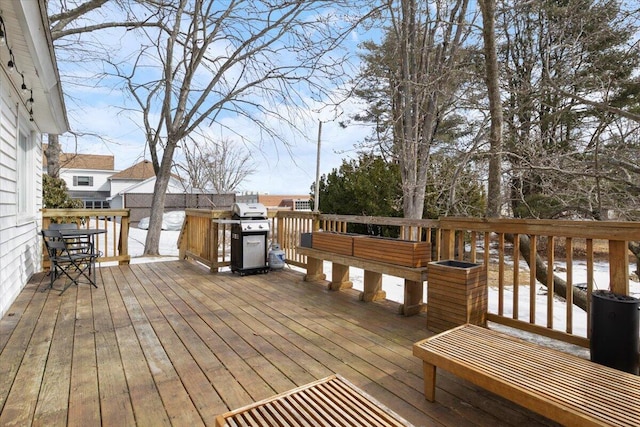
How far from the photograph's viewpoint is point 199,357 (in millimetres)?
2572

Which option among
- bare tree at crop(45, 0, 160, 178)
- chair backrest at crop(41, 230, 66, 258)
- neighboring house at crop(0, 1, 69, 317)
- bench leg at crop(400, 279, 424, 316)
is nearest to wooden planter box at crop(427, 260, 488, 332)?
bench leg at crop(400, 279, 424, 316)

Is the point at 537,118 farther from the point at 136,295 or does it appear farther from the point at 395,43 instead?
the point at 136,295

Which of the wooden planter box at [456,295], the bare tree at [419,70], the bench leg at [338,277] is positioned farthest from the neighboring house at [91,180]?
the wooden planter box at [456,295]

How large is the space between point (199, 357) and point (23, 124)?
459cm

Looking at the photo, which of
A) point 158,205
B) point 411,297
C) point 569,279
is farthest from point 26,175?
point 569,279

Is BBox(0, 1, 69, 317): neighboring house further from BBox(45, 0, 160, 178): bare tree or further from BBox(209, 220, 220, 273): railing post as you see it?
BBox(45, 0, 160, 178): bare tree

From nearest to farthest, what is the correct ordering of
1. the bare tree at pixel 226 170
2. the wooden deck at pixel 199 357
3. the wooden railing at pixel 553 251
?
the wooden deck at pixel 199 357 < the wooden railing at pixel 553 251 < the bare tree at pixel 226 170

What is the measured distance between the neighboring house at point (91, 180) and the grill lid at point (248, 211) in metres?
28.4

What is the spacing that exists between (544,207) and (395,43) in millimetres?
4243

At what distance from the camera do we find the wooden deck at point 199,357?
6.36ft

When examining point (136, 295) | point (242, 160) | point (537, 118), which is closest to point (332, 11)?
point (537, 118)

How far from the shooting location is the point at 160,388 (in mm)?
2154

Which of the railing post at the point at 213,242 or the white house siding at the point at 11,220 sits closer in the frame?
the white house siding at the point at 11,220

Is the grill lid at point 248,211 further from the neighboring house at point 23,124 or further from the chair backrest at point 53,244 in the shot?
the neighboring house at point 23,124
